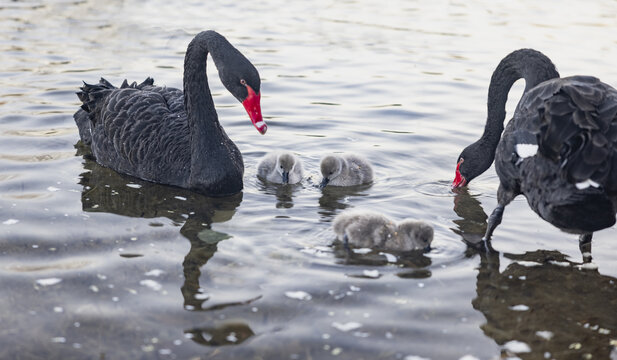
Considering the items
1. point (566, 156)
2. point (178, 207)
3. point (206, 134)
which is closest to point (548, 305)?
point (566, 156)

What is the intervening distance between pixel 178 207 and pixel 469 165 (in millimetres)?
2410

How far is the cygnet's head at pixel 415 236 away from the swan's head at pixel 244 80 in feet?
4.46

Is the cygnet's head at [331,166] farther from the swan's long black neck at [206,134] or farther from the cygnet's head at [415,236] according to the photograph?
the cygnet's head at [415,236]

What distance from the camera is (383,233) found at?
473 cm

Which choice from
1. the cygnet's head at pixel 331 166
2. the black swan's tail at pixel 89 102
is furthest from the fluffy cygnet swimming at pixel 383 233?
the black swan's tail at pixel 89 102

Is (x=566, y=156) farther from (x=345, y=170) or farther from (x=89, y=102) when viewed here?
(x=89, y=102)

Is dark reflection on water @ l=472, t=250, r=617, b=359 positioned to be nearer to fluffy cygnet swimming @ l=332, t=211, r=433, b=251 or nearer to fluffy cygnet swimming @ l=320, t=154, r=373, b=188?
fluffy cygnet swimming @ l=332, t=211, r=433, b=251

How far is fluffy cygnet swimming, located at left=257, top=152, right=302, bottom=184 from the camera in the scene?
19.6 ft

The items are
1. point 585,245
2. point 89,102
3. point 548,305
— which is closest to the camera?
point 548,305

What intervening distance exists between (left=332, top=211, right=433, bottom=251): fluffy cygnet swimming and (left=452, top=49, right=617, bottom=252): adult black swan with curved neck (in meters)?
0.60

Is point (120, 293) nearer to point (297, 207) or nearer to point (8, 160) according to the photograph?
point (297, 207)

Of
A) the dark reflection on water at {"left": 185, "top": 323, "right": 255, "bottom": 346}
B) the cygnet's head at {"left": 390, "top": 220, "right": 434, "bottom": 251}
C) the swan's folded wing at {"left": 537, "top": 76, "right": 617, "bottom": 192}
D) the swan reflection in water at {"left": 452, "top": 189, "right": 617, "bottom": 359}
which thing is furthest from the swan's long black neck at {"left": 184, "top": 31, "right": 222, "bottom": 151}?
the swan's folded wing at {"left": 537, "top": 76, "right": 617, "bottom": 192}

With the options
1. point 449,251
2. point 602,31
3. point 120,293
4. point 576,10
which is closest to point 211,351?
point 120,293

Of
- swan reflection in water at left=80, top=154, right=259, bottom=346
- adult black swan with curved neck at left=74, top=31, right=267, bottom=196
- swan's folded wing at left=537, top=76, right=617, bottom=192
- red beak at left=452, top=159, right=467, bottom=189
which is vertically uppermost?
swan's folded wing at left=537, top=76, right=617, bottom=192
